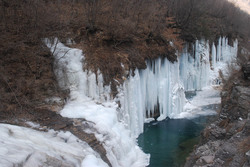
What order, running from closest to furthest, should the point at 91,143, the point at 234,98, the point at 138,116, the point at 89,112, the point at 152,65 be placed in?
the point at 91,143 < the point at 89,112 < the point at 234,98 < the point at 138,116 < the point at 152,65

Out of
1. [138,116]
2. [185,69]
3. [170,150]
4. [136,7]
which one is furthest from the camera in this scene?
[185,69]

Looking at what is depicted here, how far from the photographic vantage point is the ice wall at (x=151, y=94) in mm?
10312

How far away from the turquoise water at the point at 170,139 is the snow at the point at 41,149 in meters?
3.85

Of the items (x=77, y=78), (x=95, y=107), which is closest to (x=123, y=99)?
(x=95, y=107)

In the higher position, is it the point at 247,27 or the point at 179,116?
the point at 247,27

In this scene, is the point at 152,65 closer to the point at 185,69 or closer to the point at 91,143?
the point at 185,69

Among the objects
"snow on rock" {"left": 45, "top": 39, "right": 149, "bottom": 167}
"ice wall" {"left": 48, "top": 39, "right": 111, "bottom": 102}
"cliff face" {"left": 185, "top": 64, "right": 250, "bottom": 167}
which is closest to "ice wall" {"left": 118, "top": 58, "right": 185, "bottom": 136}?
"ice wall" {"left": 48, "top": 39, "right": 111, "bottom": 102}

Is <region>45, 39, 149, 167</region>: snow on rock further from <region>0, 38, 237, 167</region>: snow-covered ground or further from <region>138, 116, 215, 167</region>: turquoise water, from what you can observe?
<region>138, 116, 215, 167</region>: turquoise water

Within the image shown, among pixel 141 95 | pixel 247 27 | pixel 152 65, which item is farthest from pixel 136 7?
pixel 247 27

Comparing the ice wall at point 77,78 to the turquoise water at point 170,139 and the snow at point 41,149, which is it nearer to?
the snow at point 41,149

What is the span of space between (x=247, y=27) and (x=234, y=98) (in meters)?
27.2

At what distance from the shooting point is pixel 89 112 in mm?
7770

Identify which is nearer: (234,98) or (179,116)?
(234,98)

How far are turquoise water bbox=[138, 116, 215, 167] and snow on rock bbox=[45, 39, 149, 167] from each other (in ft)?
2.64
